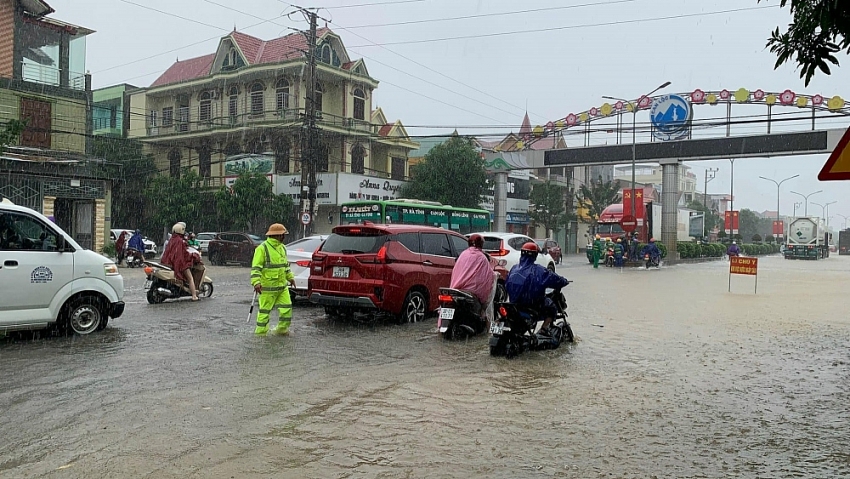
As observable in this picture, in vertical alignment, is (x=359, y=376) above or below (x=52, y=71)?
below

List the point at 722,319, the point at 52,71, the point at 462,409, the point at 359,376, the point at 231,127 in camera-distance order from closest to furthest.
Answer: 1. the point at 462,409
2. the point at 359,376
3. the point at 722,319
4. the point at 52,71
5. the point at 231,127

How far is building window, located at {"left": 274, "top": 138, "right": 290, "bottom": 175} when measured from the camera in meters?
40.9

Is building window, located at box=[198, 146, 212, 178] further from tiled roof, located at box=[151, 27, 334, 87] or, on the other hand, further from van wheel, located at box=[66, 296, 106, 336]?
van wheel, located at box=[66, 296, 106, 336]

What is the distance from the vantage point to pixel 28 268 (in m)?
8.97

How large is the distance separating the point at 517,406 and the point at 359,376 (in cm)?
192

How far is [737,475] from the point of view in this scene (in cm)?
484

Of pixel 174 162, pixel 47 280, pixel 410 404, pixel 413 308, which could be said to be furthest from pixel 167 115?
pixel 410 404

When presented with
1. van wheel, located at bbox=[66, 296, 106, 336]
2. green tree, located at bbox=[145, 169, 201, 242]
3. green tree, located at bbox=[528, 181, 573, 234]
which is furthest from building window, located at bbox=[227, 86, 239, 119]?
van wheel, located at bbox=[66, 296, 106, 336]

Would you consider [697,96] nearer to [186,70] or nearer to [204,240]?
[204,240]

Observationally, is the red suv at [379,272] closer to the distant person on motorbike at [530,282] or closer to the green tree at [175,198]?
the distant person on motorbike at [530,282]

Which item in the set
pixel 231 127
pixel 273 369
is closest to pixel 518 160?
pixel 231 127

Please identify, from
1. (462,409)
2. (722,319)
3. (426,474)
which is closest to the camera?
(426,474)

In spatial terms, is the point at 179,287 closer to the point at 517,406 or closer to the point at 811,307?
the point at 517,406

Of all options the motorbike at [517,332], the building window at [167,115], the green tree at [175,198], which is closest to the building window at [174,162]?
the building window at [167,115]
